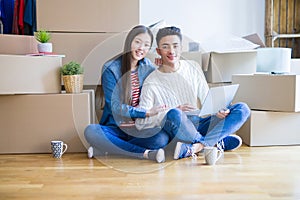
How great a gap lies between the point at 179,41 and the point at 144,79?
223mm

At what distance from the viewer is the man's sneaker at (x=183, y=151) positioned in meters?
1.44

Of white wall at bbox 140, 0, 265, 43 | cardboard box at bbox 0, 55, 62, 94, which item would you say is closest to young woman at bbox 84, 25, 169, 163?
cardboard box at bbox 0, 55, 62, 94

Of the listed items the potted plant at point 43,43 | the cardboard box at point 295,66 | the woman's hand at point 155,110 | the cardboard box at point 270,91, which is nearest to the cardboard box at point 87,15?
the potted plant at point 43,43

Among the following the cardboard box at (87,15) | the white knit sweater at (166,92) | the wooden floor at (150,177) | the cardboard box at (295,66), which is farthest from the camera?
the cardboard box at (295,66)

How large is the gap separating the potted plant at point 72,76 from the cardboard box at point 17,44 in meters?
0.19

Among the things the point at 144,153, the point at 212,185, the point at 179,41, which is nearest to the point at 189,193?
the point at 212,185

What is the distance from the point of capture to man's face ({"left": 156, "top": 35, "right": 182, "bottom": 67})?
1.48 meters

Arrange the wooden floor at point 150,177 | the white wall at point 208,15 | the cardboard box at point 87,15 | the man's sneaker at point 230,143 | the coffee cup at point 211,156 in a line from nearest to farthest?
the wooden floor at point 150,177
the coffee cup at point 211,156
the man's sneaker at point 230,143
the cardboard box at point 87,15
the white wall at point 208,15

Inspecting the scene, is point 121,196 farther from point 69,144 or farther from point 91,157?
point 69,144

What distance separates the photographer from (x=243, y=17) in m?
2.20

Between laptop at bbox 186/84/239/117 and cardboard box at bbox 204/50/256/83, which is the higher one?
cardboard box at bbox 204/50/256/83

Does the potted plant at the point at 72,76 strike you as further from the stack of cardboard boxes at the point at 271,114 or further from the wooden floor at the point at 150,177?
the stack of cardboard boxes at the point at 271,114

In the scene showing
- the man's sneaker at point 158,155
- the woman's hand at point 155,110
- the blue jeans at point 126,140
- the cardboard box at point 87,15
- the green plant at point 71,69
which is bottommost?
the man's sneaker at point 158,155

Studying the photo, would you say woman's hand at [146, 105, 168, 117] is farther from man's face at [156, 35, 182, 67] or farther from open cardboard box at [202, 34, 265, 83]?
open cardboard box at [202, 34, 265, 83]
